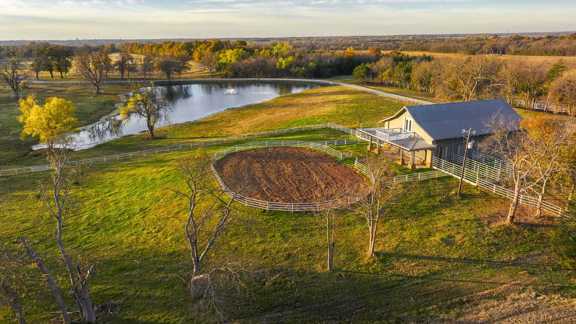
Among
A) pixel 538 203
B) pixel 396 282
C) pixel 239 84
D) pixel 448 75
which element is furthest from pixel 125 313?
pixel 239 84

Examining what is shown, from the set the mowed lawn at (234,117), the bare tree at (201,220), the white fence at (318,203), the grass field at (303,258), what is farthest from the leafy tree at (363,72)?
the bare tree at (201,220)

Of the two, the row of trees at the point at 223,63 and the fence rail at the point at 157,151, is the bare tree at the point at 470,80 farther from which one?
the row of trees at the point at 223,63

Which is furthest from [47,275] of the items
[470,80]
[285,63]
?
[285,63]

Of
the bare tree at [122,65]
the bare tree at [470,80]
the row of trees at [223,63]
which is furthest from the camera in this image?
the row of trees at [223,63]

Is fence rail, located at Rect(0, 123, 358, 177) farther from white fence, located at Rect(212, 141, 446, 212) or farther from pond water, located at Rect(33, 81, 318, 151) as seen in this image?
pond water, located at Rect(33, 81, 318, 151)

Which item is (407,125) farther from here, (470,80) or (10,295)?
(470,80)

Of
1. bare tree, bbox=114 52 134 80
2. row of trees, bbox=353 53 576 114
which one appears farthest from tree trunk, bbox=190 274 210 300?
bare tree, bbox=114 52 134 80
